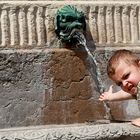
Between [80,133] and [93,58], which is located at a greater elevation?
[93,58]

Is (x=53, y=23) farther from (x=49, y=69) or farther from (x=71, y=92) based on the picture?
(x=71, y=92)

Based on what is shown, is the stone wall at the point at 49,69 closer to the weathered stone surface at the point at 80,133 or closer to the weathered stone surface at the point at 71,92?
the weathered stone surface at the point at 71,92

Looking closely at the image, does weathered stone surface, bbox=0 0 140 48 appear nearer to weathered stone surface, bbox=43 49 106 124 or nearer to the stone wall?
the stone wall

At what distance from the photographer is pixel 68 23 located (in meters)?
3.81

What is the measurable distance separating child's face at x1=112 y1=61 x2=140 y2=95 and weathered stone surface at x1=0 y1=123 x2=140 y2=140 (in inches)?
8.1

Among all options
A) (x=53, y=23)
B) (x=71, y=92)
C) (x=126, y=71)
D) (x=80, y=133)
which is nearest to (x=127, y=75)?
(x=126, y=71)

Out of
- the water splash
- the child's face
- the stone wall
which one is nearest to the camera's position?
the child's face

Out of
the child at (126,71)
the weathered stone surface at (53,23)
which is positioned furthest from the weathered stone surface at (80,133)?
the weathered stone surface at (53,23)

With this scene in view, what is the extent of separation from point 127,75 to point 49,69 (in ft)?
4.01

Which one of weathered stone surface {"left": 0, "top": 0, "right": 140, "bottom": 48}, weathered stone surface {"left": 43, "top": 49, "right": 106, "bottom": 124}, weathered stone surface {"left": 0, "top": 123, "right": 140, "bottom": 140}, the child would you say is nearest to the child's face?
the child

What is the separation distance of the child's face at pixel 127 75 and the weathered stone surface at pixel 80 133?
0.68 ft

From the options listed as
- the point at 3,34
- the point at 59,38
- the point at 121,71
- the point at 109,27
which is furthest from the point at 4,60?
the point at 121,71

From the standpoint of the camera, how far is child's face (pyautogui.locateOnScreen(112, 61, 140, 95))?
2.50m

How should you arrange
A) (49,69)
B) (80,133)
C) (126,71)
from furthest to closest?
(49,69) → (126,71) → (80,133)
